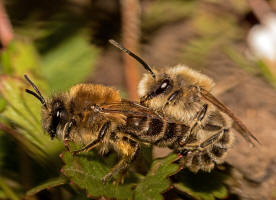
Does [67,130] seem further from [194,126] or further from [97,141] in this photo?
[194,126]

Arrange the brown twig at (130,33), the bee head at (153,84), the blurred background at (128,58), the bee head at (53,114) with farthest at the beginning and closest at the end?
the brown twig at (130,33) → the blurred background at (128,58) → the bee head at (153,84) → the bee head at (53,114)

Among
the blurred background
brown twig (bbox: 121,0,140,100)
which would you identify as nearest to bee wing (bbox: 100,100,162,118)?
the blurred background

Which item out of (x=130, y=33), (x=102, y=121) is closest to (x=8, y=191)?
(x=102, y=121)

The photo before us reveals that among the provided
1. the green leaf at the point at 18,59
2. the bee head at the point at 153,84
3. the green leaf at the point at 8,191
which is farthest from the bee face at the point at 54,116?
the green leaf at the point at 18,59

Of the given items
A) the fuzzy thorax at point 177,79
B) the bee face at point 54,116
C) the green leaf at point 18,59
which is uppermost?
the green leaf at point 18,59

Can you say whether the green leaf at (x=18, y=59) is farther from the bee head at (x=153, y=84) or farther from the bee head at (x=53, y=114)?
the bee head at (x=153, y=84)
